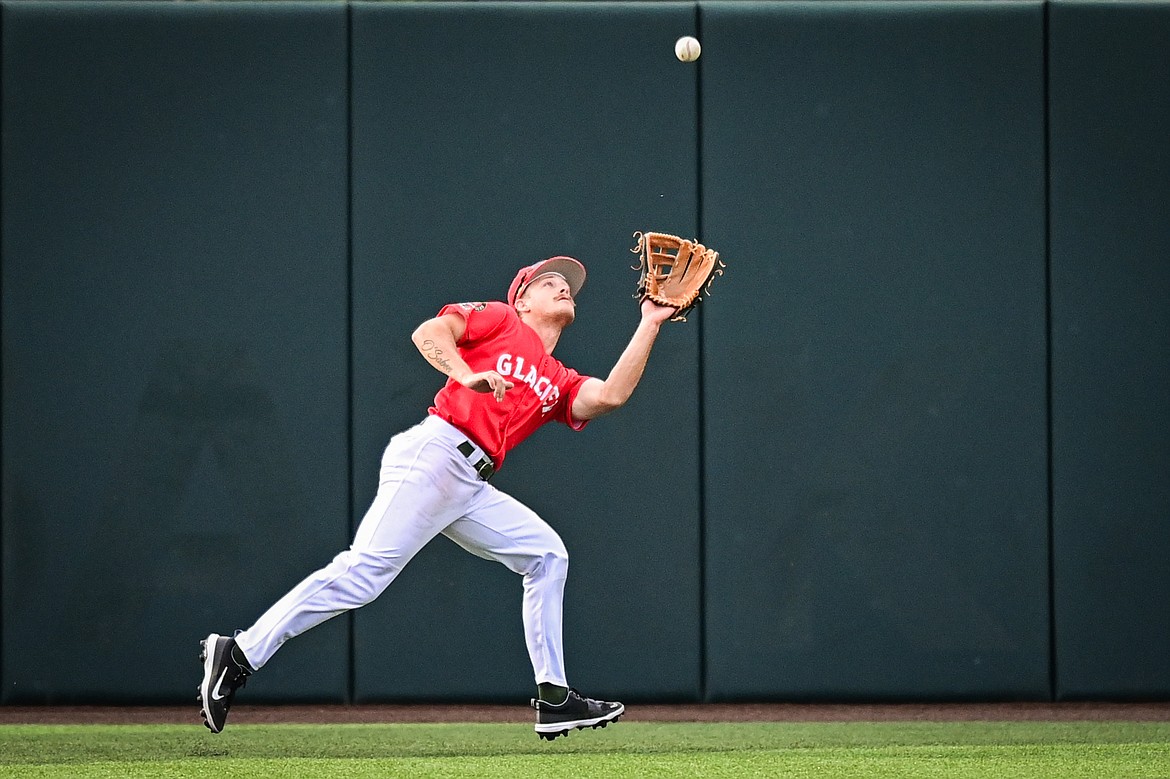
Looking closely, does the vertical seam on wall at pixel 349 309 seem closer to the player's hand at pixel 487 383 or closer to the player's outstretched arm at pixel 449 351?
the player's outstretched arm at pixel 449 351

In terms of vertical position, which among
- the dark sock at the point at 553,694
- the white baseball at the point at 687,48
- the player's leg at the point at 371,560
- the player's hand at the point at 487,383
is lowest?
the dark sock at the point at 553,694

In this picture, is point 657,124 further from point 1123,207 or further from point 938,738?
point 938,738

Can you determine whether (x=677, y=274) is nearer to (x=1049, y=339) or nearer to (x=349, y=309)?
Answer: (x=349, y=309)

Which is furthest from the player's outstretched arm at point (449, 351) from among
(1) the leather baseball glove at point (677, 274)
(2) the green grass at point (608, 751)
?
(2) the green grass at point (608, 751)

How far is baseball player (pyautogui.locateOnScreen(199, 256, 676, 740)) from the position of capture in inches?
170

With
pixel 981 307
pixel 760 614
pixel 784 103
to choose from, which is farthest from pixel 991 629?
pixel 784 103

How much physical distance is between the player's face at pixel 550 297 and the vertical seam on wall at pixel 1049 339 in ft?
8.10

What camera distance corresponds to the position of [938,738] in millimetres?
5203

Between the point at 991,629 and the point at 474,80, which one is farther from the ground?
the point at 474,80

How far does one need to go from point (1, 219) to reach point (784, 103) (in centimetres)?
345

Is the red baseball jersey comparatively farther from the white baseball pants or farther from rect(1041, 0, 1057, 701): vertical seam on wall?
rect(1041, 0, 1057, 701): vertical seam on wall

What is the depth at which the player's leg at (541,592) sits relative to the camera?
455cm

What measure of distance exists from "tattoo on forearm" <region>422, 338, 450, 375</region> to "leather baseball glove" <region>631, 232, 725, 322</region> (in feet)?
2.32

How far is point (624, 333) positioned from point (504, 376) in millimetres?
1723
